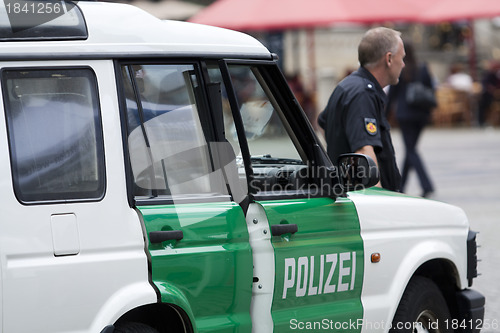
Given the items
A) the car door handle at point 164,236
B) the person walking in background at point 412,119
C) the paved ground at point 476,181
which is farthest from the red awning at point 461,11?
the car door handle at point 164,236

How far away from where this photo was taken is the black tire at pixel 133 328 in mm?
3770

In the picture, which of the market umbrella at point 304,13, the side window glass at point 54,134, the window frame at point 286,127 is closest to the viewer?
the side window glass at point 54,134

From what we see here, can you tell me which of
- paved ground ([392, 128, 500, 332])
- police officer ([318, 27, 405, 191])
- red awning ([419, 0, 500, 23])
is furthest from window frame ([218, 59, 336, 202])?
red awning ([419, 0, 500, 23])

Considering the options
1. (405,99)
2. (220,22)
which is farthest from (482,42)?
(405,99)

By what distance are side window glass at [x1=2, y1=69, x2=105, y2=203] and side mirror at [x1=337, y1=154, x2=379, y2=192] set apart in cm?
137

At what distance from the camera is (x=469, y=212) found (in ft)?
37.0

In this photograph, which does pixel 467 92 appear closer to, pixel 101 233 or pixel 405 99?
pixel 405 99

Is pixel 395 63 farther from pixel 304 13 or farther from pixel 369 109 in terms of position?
pixel 304 13

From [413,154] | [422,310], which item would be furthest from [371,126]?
[413,154]

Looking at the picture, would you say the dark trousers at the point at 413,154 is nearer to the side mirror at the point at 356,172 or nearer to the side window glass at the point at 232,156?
the side mirror at the point at 356,172

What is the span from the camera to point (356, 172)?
4582mm

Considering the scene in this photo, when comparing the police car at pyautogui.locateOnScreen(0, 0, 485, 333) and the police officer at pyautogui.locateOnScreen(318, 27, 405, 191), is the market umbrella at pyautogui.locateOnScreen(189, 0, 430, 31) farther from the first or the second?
the police car at pyautogui.locateOnScreen(0, 0, 485, 333)

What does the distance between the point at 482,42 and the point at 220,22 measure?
19234 mm

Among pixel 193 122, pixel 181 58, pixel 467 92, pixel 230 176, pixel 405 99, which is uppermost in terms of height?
pixel 181 58
